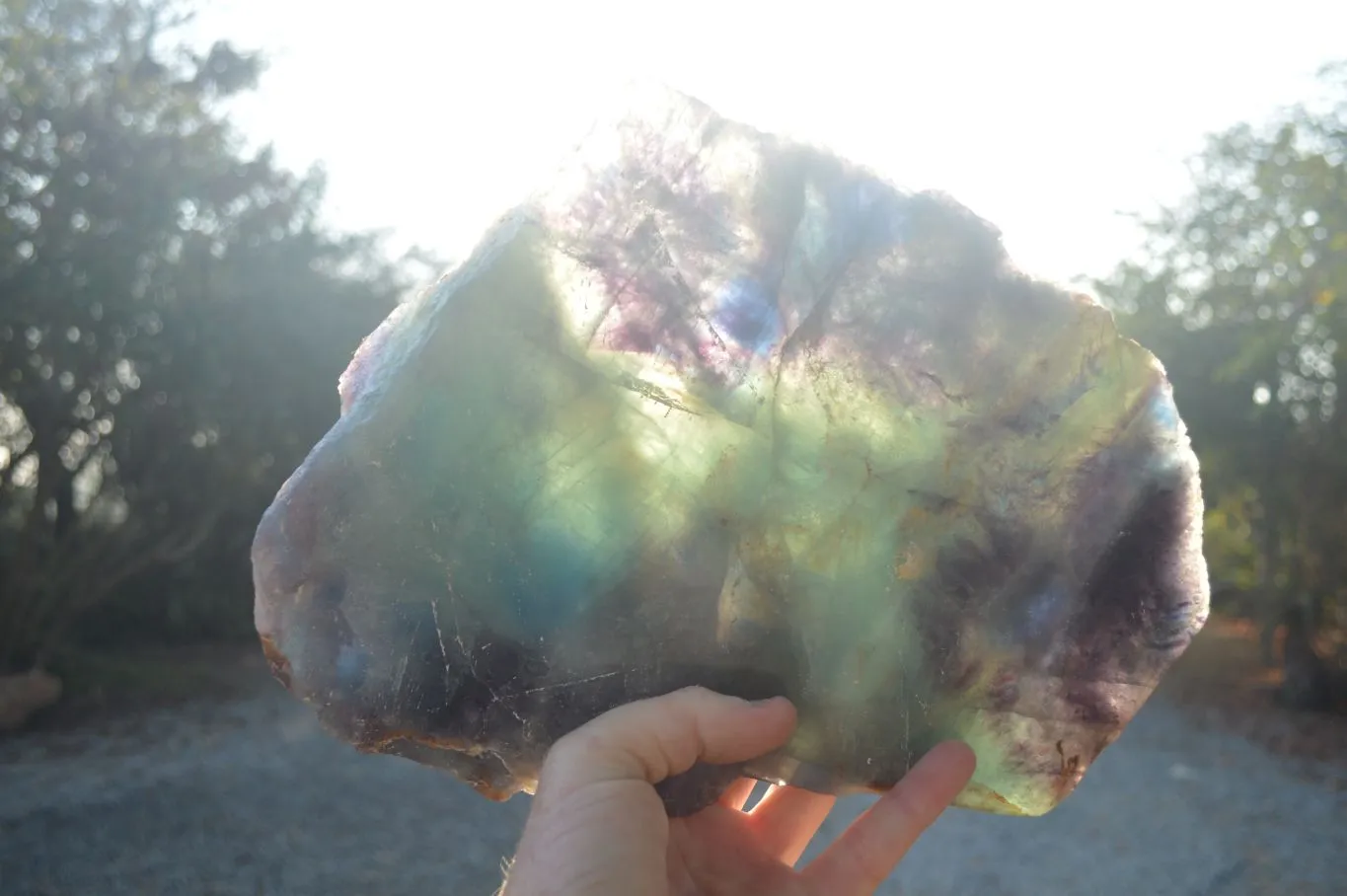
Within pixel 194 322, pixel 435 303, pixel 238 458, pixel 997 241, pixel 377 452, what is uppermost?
pixel 997 241

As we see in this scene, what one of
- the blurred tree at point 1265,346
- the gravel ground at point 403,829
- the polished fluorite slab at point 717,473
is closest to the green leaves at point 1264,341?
the blurred tree at point 1265,346

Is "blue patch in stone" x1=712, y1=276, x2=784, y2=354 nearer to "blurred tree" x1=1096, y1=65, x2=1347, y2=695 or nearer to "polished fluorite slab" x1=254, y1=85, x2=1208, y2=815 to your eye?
"polished fluorite slab" x1=254, y1=85, x2=1208, y2=815

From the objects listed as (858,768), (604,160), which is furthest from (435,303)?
(858,768)

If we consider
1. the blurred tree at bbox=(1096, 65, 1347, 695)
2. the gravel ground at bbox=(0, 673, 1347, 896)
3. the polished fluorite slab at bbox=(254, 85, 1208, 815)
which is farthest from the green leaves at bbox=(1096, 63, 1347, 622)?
the polished fluorite slab at bbox=(254, 85, 1208, 815)

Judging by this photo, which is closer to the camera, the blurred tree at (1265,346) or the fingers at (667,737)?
the fingers at (667,737)

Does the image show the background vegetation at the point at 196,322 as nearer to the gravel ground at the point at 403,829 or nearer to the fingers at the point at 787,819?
the gravel ground at the point at 403,829

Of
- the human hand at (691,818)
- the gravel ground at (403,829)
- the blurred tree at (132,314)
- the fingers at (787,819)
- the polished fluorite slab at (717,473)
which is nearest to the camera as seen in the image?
the human hand at (691,818)

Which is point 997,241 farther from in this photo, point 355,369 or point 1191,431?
point 1191,431
